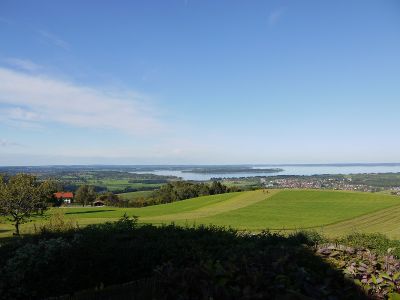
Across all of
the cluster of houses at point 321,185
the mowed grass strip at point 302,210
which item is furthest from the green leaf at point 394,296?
the cluster of houses at point 321,185

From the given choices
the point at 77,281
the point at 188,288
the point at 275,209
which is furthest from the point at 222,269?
the point at 275,209

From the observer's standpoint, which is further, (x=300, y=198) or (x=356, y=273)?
(x=300, y=198)

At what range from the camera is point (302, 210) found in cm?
5012

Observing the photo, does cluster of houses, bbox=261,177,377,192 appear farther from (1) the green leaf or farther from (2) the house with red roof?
(1) the green leaf

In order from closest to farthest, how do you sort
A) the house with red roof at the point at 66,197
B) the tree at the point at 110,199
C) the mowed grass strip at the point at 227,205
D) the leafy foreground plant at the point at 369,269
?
the leafy foreground plant at the point at 369,269
the mowed grass strip at the point at 227,205
the tree at the point at 110,199
the house with red roof at the point at 66,197

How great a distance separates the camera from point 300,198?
196 ft

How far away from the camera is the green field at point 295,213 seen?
127 ft

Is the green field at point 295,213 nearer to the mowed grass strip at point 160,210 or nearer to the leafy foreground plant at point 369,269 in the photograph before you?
the mowed grass strip at point 160,210

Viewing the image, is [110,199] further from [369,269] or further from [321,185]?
[369,269]

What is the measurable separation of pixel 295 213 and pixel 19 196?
105 feet

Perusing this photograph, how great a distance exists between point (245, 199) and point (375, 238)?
52438 mm

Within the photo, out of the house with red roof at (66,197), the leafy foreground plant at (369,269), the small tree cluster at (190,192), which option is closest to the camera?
the leafy foreground plant at (369,269)

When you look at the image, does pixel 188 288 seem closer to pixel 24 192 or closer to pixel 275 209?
pixel 24 192

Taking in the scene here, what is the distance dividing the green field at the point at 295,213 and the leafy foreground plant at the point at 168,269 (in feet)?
84.0
